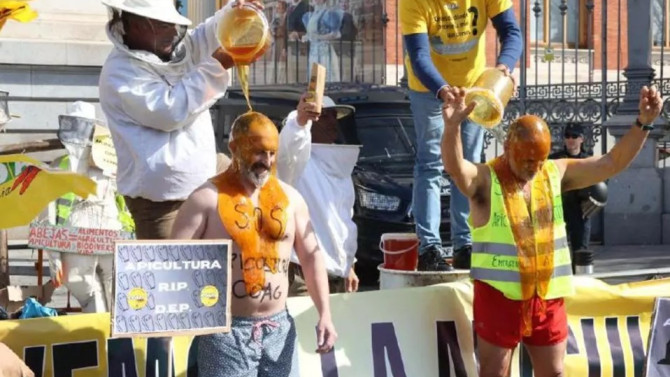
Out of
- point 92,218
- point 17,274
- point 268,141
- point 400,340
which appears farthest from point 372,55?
point 268,141

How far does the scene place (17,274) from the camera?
472 inches

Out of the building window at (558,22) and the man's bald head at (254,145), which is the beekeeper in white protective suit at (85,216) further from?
the building window at (558,22)

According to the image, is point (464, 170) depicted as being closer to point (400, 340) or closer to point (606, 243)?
point (400, 340)

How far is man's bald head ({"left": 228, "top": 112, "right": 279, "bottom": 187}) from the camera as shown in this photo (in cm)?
Result: 516

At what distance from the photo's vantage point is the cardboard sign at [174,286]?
16.3 ft

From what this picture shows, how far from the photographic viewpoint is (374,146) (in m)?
12.9

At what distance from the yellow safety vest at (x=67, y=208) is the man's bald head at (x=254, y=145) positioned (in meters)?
3.25

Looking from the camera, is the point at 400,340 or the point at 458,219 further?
the point at 458,219

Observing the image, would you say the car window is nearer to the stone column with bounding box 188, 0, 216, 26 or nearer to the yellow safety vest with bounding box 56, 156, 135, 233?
the yellow safety vest with bounding box 56, 156, 135, 233

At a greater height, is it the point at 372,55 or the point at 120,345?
the point at 372,55

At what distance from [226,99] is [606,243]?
4.50 meters

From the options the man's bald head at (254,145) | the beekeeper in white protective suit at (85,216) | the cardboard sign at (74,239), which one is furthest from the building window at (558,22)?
the man's bald head at (254,145)

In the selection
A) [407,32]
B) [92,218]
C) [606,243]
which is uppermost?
[407,32]

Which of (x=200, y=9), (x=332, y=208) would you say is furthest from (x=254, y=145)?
(x=200, y=9)
